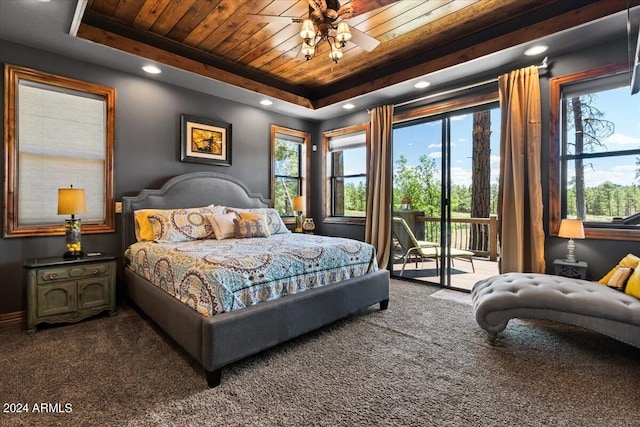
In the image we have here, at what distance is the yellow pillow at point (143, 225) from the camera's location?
10.5ft

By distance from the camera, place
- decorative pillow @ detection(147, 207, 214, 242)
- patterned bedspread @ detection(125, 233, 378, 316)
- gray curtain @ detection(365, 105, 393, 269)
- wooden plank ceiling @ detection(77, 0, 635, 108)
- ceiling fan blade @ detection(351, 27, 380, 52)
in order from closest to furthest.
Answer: patterned bedspread @ detection(125, 233, 378, 316) < ceiling fan blade @ detection(351, 27, 380, 52) < wooden plank ceiling @ detection(77, 0, 635, 108) < decorative pillow @ detection(147, 207, 214, 242) < gray curtain @ detection(365, 105, 393, 269)

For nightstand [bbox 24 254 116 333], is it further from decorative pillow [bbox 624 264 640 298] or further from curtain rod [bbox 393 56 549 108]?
decorative pillow [bbox 624 264 640 298]

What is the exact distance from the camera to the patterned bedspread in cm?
194

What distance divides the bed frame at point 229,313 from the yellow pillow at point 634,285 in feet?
6.17

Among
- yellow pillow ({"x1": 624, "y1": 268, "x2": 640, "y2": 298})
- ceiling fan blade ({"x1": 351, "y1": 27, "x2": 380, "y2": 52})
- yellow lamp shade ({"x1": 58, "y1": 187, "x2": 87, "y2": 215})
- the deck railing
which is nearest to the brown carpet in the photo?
yellow pillow ({"x1": 624, "y1": 268, "x2": 640, "y2": 298})

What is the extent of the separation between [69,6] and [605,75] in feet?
15.6

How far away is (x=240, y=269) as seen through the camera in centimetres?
204

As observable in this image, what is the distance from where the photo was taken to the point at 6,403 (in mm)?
1649

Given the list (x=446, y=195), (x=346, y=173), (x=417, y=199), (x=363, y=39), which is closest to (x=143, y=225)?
(x=363, y=39)

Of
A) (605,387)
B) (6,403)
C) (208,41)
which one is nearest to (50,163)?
(208,41)

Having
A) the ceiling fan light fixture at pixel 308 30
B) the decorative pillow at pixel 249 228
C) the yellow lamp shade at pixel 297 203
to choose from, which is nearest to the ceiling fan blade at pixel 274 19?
the ceiling fan light fixture at pixel 308 30

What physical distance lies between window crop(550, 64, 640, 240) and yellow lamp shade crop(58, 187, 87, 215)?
15.4 feet

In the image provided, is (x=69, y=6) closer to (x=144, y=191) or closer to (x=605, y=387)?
(x=144, y=191)

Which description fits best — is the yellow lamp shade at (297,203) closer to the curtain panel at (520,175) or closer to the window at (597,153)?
the curtain panel at (520,175)
